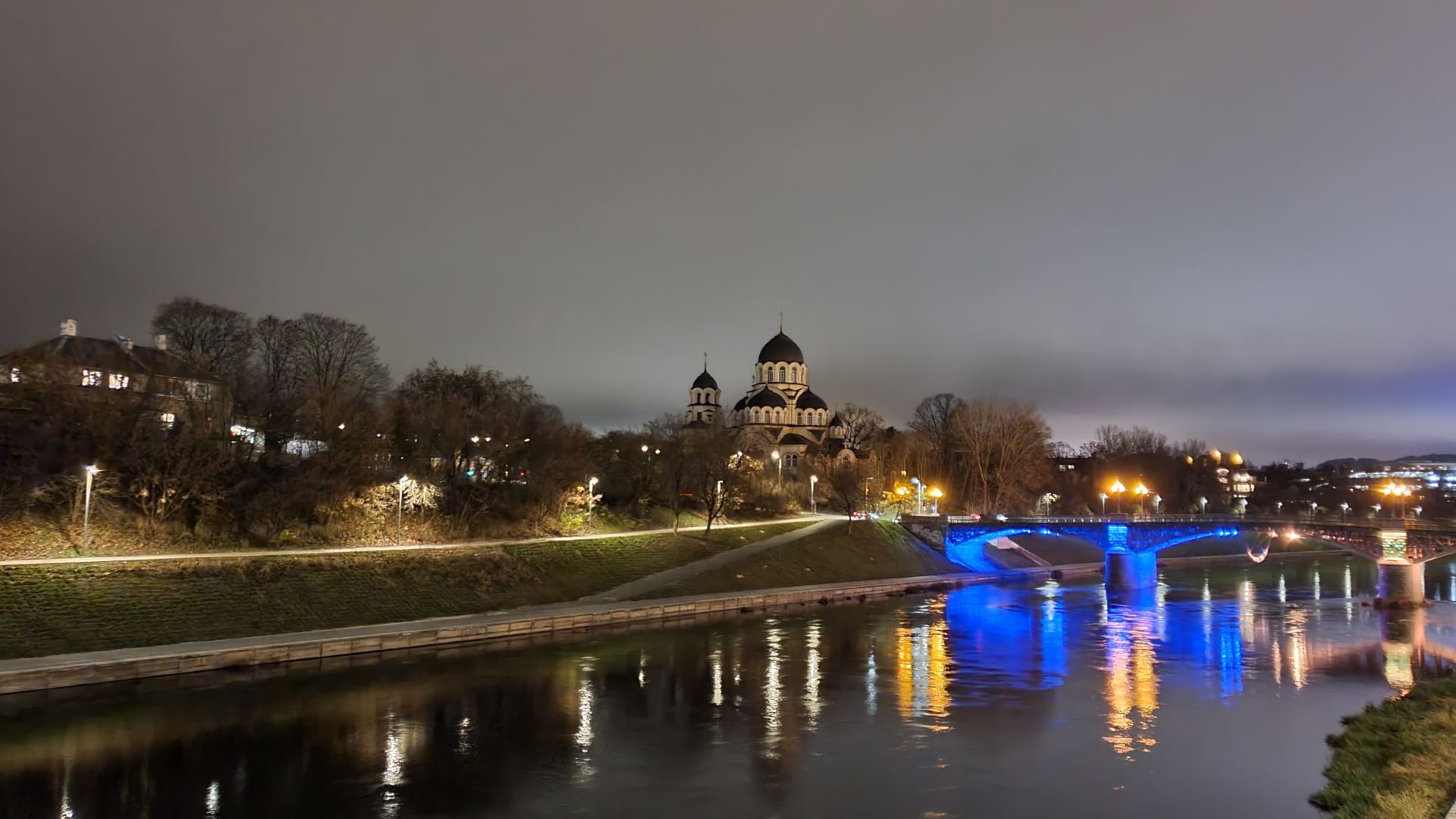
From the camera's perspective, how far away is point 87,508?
2900 centimetres

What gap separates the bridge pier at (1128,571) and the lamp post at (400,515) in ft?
132

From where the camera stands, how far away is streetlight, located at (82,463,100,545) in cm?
2886

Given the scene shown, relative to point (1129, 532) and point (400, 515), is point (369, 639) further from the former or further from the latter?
point (1129, 532)

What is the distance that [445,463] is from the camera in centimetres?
4375

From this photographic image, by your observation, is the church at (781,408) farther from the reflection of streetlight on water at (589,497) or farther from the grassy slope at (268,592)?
the grassy slope at (268,592)

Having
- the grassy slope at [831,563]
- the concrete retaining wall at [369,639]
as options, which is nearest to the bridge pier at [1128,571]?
the grassy slope at [831,563]

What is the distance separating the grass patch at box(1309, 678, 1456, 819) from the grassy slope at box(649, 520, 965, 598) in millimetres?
25157

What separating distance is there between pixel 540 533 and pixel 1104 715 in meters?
29.2

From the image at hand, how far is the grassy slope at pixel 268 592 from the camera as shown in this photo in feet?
81.7

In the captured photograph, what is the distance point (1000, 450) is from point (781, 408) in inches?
1295

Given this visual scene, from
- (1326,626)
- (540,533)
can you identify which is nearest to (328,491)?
(540,533)

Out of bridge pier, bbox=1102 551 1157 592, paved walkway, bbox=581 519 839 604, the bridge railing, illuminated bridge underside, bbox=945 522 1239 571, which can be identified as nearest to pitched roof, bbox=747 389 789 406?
the bridge railing

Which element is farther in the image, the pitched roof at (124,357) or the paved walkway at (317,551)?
the pitched roof at (124,357)

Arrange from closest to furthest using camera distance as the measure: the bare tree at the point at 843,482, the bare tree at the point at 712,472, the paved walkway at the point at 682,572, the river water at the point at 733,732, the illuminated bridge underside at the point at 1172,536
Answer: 1. the river water at the point at 733,732
2. the paved walkway at the point at 682,572
3. the illuminated bridge underside at the point at 1172,536
4. the bare tree at the point at 712,472
5. the bare tree at the point at 843,482
